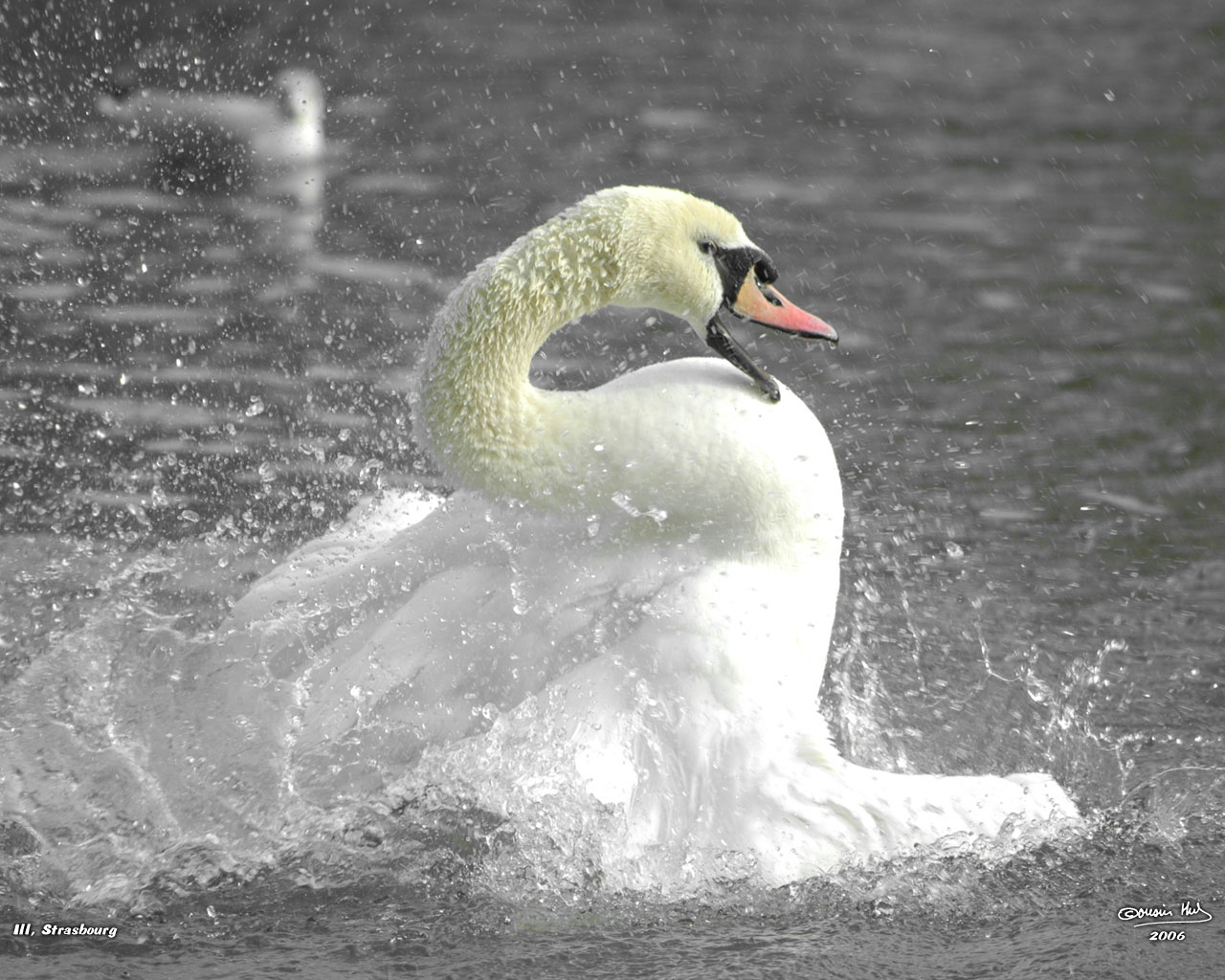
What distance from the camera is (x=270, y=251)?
28.2ft

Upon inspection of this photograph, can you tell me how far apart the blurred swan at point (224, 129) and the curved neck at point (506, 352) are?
18.6ft

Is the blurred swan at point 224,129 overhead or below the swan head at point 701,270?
overhead

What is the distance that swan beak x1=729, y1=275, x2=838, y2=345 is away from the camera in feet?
15.0

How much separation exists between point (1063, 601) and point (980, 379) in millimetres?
1984

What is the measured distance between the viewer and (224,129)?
9.99 m

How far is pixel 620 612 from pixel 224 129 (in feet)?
21.7
